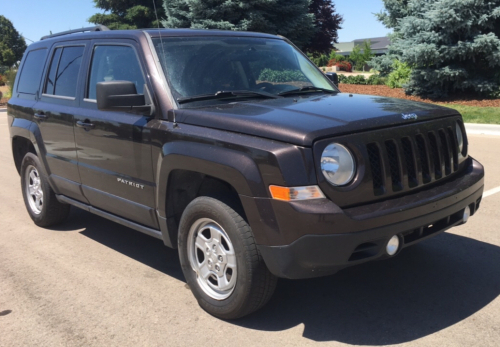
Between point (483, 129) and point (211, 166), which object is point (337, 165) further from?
point (483, 129)

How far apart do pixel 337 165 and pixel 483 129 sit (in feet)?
34.7

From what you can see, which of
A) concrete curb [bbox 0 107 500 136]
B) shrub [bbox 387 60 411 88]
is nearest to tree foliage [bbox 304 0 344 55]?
shrub [bbox 387 60 411 88]

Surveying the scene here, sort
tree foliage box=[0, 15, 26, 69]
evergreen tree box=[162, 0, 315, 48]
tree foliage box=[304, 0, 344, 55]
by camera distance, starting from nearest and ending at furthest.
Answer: evergreen tree box=[162, 0, 315, 48] < tree foliage box=[304, 0, 344, 55] < tree foliage box=[0, 15, 26, 69]

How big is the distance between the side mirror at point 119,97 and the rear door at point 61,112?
1.08 meters

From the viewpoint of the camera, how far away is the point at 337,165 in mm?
3279

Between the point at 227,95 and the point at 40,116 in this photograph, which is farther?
the point at 40,116

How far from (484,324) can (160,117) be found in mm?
2658

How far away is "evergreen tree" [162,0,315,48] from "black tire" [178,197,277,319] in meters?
17.8

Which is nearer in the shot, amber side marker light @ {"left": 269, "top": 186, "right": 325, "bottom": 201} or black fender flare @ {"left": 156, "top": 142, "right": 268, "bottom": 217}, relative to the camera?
amber side marker light @ {"left": 269, "top": 186, "right": 325, "bottom": 201}

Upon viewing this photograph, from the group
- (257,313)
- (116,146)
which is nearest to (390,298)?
(257,313)

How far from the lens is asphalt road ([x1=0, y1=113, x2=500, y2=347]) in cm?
354

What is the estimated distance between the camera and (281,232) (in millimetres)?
3234

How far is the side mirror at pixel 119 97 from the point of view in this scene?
159 inches

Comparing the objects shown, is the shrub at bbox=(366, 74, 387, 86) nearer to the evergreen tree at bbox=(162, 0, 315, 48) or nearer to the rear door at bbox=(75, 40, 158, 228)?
the evergreen tree at bbox=(162, 0, 315, 48)
